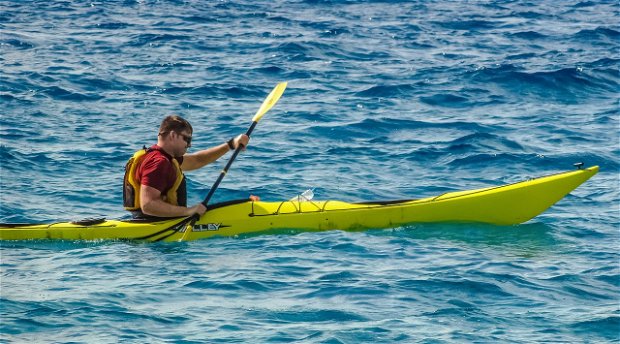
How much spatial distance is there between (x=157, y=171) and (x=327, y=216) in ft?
4.95

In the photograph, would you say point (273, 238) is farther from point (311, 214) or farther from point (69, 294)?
point (69, 294)

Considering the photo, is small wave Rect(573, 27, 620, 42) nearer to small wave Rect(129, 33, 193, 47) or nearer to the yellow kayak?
small wave Rect(129, 33, 193, 47)

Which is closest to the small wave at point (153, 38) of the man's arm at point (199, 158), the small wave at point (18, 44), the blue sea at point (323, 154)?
the blue sea at point (323, 154)

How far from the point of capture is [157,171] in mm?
8406

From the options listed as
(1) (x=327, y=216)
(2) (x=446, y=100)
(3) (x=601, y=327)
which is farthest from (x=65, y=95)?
(3) (x=601, y=327)

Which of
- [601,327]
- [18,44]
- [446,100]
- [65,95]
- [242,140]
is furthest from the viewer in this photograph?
[18,44]

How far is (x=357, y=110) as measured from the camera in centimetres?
1437

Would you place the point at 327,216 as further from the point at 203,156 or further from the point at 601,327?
the point at 601,327

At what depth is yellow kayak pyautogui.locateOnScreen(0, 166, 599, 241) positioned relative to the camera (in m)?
8.65

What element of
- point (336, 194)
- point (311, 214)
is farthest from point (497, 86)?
point (311, 214)

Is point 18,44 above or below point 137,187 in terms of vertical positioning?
above

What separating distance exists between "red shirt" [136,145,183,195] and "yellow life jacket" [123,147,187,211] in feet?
0.12

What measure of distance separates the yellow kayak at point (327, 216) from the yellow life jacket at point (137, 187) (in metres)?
0.16

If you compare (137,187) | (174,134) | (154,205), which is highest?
(174,134)
